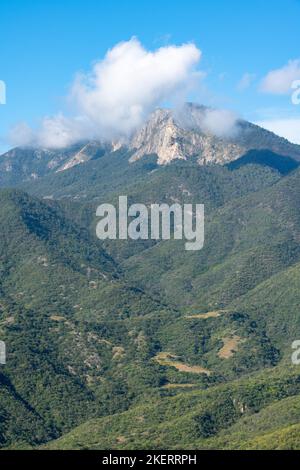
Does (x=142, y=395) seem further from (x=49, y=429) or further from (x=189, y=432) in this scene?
(x=189, y=432)

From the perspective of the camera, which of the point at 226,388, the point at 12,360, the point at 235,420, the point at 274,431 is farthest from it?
the point at 12,360

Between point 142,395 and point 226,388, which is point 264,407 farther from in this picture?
point 142,395

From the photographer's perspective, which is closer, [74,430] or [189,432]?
[189,432]

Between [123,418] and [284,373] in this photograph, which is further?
[284,373]
